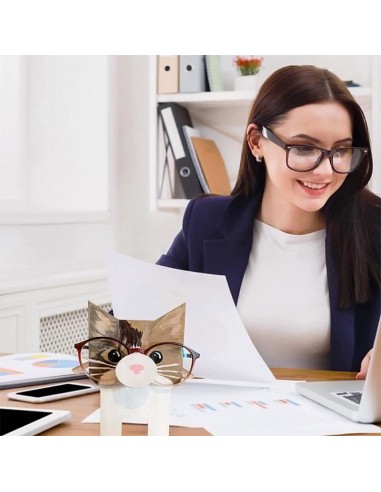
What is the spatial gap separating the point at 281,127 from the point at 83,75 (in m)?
0.45

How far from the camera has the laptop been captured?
2.55 ft

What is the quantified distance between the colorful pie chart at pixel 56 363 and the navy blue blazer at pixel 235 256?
1.23ft

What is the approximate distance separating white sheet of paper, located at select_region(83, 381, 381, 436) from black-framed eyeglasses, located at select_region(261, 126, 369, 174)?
486 millimetres

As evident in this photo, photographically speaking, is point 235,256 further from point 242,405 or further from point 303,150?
point 242,405

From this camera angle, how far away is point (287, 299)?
140cm

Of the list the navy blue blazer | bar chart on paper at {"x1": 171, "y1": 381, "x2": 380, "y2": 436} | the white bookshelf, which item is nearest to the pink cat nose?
bar chart on paper at {"x1": 171, "y1": 381, "x2": 380, "y2": 436}

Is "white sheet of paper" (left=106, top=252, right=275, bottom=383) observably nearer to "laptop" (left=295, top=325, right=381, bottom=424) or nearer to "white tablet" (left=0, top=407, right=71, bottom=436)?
"laptop" (left=295, top=325, right=381, bottom=424)

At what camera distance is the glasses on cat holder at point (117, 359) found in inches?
28.6

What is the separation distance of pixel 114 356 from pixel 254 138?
0.75 metres
